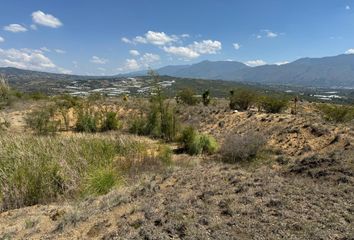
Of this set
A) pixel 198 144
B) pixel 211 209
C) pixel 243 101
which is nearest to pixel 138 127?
pixel 198 144

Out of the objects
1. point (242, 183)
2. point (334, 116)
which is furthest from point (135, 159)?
point (334, 116)

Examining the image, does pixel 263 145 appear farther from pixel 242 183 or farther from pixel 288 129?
pixel 242 183

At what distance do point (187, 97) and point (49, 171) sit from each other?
22.9m

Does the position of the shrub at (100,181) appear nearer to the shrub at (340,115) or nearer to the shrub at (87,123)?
the shrub at (87,123)

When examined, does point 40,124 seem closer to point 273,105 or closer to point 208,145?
point 208,145

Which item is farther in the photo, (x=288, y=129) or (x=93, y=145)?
(x=288, y=129)

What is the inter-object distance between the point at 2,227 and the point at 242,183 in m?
4.50

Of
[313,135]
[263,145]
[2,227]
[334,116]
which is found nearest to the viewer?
[2,227]

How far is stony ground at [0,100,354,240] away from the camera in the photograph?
5059mm

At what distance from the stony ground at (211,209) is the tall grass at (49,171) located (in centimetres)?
53

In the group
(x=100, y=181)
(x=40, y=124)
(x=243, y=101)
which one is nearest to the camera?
(x=100, y=181)

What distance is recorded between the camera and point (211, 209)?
5.82 m

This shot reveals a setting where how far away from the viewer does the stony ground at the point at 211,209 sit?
5.06 m

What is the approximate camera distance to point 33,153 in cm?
845
